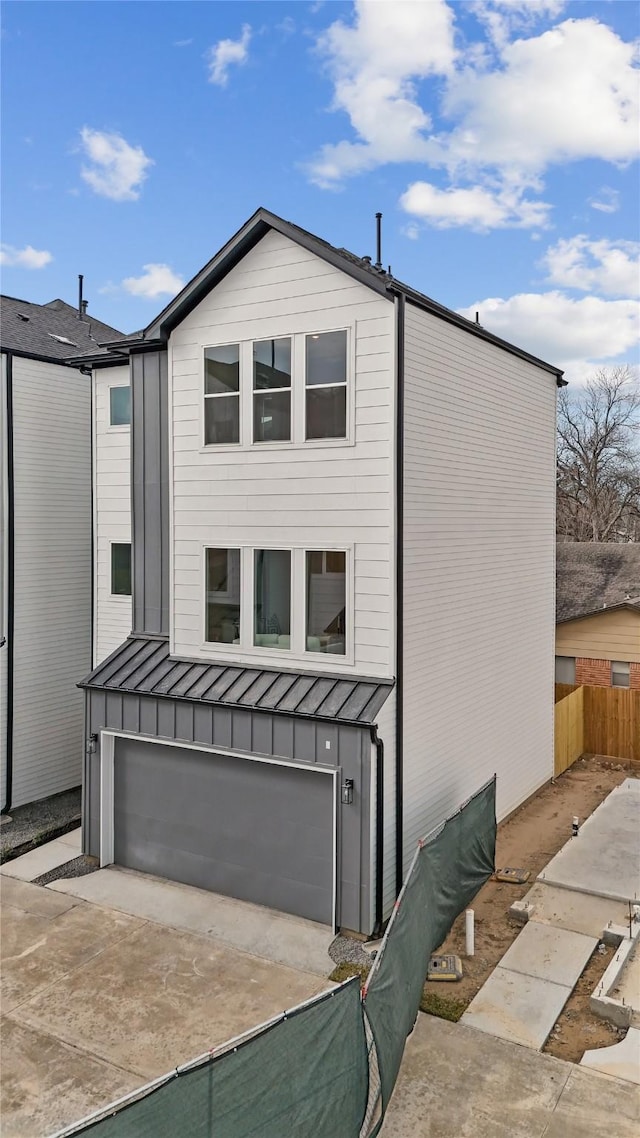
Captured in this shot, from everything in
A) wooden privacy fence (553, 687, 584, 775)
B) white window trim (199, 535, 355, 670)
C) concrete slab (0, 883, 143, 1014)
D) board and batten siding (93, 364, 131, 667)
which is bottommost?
concrete slab (0, 883, 143, 1014)

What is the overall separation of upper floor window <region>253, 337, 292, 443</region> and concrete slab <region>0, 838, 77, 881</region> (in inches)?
273

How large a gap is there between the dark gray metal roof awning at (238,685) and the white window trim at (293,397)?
3.08 meters

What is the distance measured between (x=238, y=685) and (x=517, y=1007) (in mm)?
5016

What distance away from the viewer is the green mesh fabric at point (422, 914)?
596 centimetres

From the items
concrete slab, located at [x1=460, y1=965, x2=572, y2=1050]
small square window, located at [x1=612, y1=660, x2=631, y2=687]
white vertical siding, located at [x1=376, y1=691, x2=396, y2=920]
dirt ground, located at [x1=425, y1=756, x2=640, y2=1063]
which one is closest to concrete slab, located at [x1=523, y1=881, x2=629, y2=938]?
dirt ground, located at [x1=425, y1=756, x2=640, y2=1063]

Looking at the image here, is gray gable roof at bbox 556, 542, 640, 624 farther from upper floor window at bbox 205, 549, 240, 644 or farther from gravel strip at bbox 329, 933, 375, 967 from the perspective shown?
gravel strip at bbox 329, 933, 375, 967

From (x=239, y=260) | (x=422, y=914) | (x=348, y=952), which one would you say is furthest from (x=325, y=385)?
(x=348, y=952)

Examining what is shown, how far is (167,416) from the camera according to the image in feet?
37.0

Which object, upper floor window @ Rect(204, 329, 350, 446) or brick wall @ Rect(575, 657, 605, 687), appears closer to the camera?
upper floor window @ Rect(204, 329, 350, 446)

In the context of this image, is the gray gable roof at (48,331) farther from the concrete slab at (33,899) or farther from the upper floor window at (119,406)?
the concrete slab at (33,899)

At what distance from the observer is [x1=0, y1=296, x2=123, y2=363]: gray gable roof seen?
13.6m

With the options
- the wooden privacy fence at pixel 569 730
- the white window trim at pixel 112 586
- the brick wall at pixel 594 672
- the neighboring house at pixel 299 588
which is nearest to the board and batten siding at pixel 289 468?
the neighboring house at pixel 299 588

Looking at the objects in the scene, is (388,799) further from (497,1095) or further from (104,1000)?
(104,1000)

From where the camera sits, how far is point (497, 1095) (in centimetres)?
620
